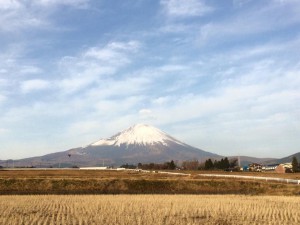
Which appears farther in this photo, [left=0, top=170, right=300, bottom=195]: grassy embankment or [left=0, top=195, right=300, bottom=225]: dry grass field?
[left=0, top=170, right=300, bottom=195]: grassy embankment

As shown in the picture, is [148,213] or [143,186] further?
[143,186]

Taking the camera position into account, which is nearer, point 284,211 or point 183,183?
point 284,211

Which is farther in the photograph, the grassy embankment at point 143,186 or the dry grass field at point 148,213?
the grassy embankment at point 143,186

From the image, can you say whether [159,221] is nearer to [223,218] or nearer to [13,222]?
[223,218]

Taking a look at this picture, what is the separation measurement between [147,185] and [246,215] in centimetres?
3016

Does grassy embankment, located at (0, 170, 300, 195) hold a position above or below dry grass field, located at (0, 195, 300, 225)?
above

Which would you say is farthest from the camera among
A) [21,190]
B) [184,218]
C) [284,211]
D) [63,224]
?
[21,190]

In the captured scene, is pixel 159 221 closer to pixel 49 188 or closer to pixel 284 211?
pixel 284 211

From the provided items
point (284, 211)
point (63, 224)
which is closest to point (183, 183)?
point (284, 211)

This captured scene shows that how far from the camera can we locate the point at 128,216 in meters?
25.2

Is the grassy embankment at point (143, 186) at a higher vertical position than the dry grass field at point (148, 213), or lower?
higher

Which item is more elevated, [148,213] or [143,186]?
[143,186]

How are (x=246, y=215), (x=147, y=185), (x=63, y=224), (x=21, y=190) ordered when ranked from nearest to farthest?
(x=63, y=224) < (x=246, y=215) < (x=21, y=190) < (x=147, y=185)

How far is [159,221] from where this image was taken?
76.5ft
